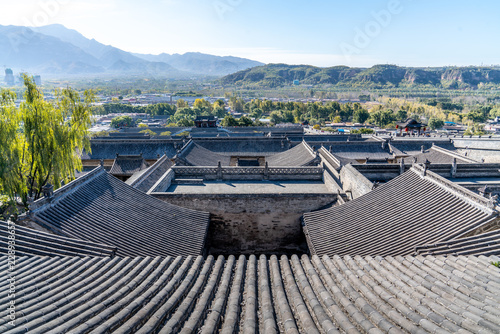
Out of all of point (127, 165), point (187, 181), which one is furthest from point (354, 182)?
point (127, 165)

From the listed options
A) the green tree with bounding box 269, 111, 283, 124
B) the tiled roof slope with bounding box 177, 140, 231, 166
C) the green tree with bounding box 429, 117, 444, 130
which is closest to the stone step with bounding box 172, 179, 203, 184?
the tiled roof slope with bounding box 177, 140, 231, 166

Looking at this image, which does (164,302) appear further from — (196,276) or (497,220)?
(497,220)

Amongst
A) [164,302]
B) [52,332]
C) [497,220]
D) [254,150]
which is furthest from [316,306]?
[254,150]

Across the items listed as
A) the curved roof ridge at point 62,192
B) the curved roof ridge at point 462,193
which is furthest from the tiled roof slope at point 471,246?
the curved roof ridge at point 62,192

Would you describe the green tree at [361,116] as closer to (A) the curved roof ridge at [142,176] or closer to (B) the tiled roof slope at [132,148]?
(B) the tiled roof slope at [132,148]

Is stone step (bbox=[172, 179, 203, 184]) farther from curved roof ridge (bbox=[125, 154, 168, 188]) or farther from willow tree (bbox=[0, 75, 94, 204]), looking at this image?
willow tree (bbox=[0, 75, 94, 204])

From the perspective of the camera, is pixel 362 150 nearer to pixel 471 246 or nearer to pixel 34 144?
pixel 471 246
